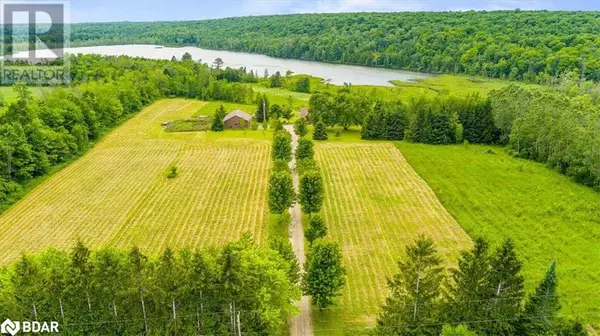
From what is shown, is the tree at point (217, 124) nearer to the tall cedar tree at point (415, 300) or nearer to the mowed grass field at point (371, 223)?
the mowed grass field at point (371, 223)

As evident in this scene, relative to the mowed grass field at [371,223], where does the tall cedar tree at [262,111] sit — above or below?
above

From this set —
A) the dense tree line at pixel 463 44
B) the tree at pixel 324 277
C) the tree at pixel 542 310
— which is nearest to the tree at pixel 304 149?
the tree at pixel 324 277

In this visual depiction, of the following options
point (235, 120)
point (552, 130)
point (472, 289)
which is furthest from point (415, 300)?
point (235, 120)

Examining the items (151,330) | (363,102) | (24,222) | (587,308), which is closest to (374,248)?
(587,308)

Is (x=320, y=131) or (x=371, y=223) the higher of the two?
(x=320, y=131)

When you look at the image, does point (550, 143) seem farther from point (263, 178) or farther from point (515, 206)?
point (263, 178)

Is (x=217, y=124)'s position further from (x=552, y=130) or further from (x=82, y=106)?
(x=552, y=130)
